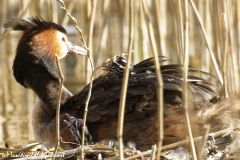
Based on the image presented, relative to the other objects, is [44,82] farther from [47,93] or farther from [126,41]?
[126,41]

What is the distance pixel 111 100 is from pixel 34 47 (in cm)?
116

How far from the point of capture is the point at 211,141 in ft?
14.2

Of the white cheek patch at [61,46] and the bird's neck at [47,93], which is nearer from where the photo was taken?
the bird's neck at [47,93]

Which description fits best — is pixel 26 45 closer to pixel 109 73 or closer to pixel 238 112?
pixel 109 73

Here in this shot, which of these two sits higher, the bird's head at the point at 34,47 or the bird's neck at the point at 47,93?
the bird's head at the point at 34,47

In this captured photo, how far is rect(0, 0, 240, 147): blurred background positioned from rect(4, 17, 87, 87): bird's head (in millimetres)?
220

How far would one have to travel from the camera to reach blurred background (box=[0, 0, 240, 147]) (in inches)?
191

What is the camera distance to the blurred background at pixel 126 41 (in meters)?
4.86

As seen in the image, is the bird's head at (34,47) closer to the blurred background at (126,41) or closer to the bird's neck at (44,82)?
the bird's neck at (44,82)

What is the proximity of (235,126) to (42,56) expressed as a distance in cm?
211

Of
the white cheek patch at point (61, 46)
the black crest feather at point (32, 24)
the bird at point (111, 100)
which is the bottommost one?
the bird at point (111, 100)

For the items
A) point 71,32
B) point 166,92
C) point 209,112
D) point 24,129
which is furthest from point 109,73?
point 71,32

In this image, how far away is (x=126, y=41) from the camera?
8539 millimetres

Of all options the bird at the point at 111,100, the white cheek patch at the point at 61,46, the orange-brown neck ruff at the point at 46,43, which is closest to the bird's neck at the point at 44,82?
the bird at the point at 111,100
